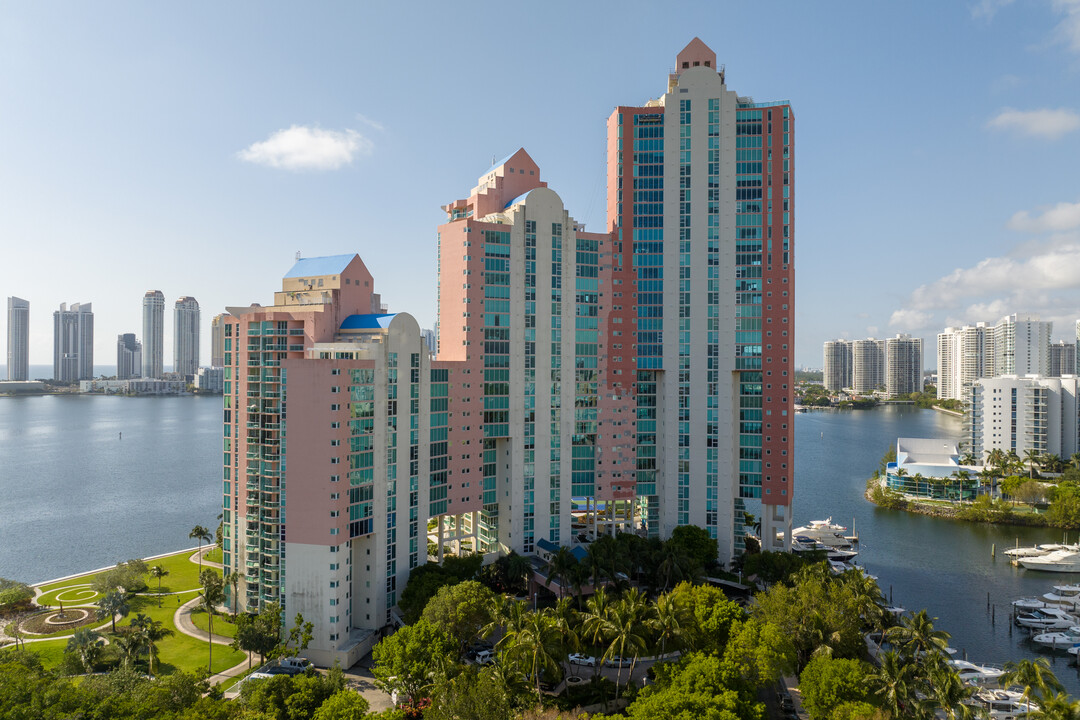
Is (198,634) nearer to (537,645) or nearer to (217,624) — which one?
(217,624)

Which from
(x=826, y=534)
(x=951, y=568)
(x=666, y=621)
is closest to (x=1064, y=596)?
(x=951, y=568)

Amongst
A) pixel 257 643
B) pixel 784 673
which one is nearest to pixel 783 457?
pixel 784 673

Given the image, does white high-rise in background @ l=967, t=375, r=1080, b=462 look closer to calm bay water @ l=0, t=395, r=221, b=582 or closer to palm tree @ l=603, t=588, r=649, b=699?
palm tree @ l=603, t=588, r=649, b=699

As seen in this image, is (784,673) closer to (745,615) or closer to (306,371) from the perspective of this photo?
(745,615)

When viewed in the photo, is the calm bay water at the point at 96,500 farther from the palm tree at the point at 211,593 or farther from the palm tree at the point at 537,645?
the palm tree at the point at 537,645

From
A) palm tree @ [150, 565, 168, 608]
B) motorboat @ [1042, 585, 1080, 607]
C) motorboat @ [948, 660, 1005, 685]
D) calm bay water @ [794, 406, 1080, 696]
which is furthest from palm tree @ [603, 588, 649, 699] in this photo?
motorboat @ [1042, 585, 1080, 607]

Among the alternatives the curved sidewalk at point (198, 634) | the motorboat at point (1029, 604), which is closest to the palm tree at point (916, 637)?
the motorboat at point (1029, 604)
